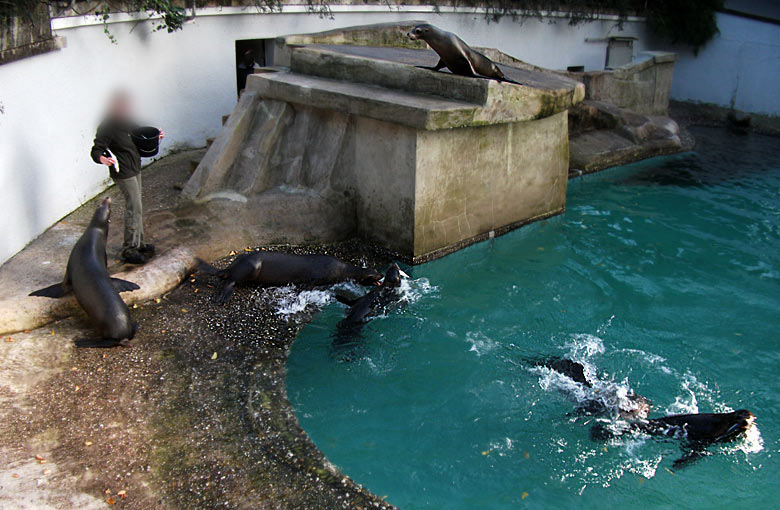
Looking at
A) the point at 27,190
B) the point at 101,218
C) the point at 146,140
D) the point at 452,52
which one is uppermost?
the point at 452,52

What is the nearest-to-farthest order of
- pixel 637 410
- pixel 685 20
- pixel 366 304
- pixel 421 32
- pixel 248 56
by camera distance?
pixel 637 410 < pixel 366 304 < pixel 421 32 < pixel 248 56 < pixel 685 20

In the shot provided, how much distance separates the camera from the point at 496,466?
512 centimetres

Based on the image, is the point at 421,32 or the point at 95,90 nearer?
the point at 421,32

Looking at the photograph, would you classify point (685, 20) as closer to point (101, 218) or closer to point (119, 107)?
point (119, 107)

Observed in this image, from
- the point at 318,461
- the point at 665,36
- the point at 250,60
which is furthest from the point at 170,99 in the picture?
the point at 665,36

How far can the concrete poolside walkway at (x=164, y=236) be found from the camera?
6246mm

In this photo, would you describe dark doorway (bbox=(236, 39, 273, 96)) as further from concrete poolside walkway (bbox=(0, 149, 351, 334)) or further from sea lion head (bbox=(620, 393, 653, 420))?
sea lion head (bbox=(620, 393, 653, 420))

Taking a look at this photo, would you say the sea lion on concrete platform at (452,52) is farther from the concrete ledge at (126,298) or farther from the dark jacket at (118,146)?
the concrete ledge at (126,298)

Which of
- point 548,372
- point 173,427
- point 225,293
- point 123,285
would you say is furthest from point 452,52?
point 173,427

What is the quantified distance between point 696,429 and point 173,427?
428 centimetres

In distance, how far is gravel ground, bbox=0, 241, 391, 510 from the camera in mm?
4426

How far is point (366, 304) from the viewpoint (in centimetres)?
703

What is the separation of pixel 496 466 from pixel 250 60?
989cm

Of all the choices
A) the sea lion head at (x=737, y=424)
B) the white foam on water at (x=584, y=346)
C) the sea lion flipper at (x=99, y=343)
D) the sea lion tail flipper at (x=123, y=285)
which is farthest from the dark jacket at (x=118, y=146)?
the sea lion head at (x=737, y=424)
